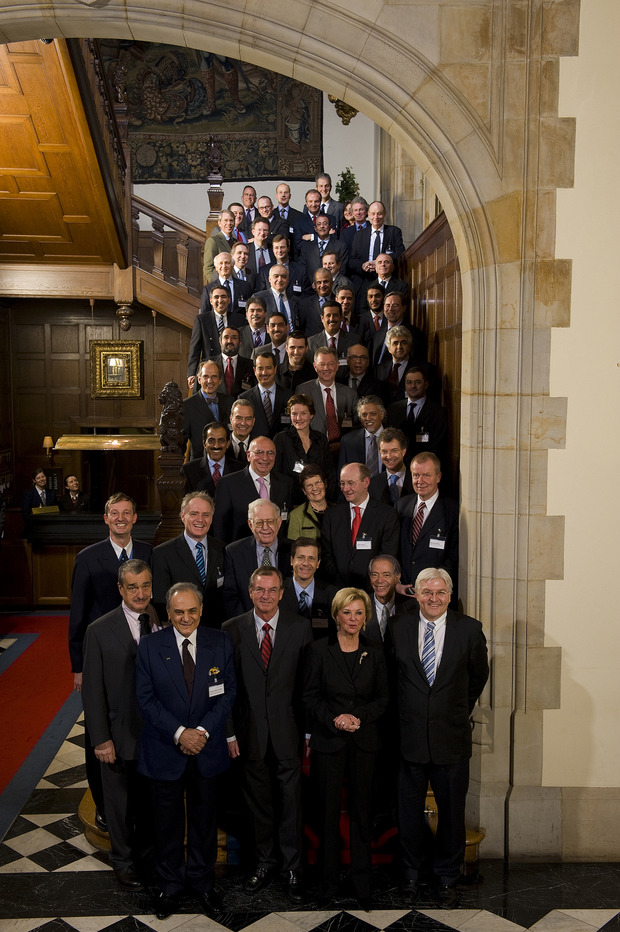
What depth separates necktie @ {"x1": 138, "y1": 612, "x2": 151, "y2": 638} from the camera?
183 inches

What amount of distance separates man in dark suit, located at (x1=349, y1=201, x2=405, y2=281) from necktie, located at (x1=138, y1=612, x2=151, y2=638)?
515cm

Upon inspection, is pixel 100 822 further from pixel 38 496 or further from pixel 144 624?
pixel 38 496

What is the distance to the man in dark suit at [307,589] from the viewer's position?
4.78m

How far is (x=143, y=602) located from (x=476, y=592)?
1.84 m

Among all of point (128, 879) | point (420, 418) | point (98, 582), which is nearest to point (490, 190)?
point (420, 418)

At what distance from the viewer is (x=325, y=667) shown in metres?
4.44

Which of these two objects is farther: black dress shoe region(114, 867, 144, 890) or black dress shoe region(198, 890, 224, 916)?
black dress shoe region(114, 867, 144, 890)

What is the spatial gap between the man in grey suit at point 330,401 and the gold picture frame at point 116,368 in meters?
6.88

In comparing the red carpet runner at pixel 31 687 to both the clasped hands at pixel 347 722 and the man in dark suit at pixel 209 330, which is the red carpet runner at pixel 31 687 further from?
the man in dark suit at pixel 209 330

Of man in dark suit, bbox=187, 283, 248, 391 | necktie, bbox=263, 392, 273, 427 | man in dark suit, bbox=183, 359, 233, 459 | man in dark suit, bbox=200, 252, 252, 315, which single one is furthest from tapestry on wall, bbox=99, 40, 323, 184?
necktie, bbox=263, 392, 273, 427

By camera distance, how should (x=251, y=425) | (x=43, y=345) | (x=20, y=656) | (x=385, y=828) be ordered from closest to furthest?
(x=385, y=828), (x=251, y=425), (x=20, y=656), (x=43, y=345)

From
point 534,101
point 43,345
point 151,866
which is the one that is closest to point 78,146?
point 43,345

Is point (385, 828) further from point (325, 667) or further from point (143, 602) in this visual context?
point (143, 602)

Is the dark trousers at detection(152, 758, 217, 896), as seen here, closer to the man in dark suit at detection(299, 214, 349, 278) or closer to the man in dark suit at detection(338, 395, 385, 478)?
the man in dark suit at detection(338, 395, 385, 478)
